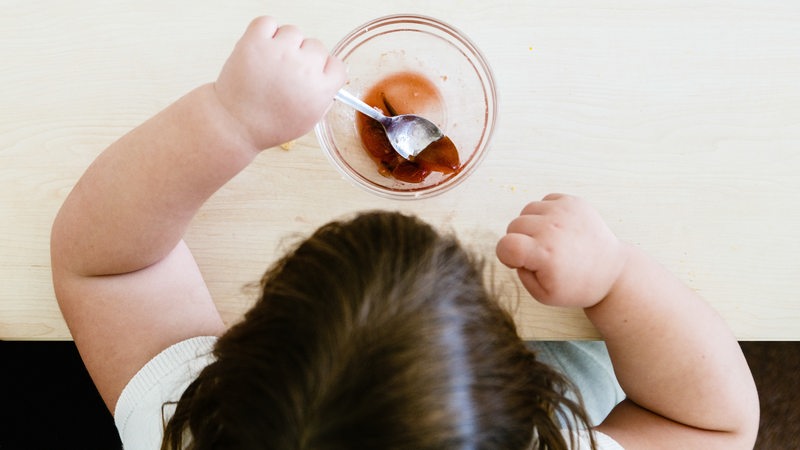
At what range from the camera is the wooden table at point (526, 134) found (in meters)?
0.63

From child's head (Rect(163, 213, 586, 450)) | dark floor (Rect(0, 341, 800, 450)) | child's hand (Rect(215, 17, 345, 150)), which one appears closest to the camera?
child's head (Rect(163, 213, 586, 450))

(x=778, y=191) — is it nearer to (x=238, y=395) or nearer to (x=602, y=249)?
(x=602, y=249)

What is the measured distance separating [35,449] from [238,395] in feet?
2.53

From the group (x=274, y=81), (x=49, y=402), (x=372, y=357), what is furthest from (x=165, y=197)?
(x=49, y=402)

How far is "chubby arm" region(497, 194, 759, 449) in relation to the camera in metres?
0.59

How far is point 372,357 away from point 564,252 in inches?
9.4

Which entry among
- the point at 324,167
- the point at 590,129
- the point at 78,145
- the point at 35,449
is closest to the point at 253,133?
the point at 324,167

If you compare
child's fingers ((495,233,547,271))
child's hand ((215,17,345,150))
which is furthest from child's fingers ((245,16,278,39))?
child's fingers ((495,233,547,271))

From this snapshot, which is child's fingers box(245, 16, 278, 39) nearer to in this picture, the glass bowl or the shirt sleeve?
the glass bowl

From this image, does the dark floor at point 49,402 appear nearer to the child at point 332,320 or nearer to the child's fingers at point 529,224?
the child at point 332,320

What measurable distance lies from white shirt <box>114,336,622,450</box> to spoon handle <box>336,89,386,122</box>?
0.26 metres

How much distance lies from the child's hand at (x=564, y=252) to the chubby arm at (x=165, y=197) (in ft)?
0.69

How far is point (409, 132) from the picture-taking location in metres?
0.61

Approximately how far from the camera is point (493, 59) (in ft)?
2.09
